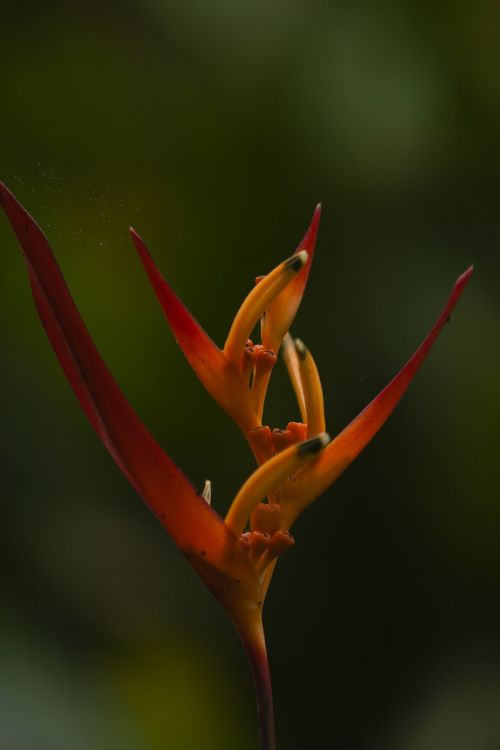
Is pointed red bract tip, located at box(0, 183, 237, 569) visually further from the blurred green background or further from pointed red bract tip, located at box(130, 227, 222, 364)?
the blurred green background

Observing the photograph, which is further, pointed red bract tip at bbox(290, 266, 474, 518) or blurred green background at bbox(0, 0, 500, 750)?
blurred green background at bbox(0, 0, 500, 750)

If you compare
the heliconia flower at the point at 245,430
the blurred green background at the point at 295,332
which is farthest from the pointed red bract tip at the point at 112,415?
the blurred green background at the point at 295,332

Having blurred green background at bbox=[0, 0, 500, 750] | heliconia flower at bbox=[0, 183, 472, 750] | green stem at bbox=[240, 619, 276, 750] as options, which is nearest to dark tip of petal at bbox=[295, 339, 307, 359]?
heliconia flower at bbox=[0, 183, 472, 750]

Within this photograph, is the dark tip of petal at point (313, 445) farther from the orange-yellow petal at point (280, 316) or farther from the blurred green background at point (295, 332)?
the blurred green background at point (295, 332)

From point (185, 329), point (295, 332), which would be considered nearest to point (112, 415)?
point (185, 329)

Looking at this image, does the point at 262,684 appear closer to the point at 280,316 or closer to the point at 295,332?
the point at 280,316
